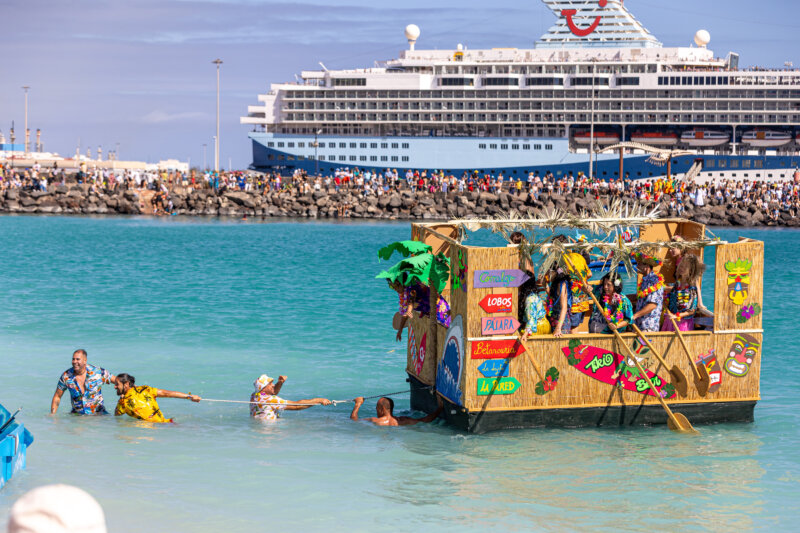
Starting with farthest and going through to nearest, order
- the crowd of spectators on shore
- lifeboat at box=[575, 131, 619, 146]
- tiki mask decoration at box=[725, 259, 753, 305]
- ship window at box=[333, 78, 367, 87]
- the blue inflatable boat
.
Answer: ship window at box=[333, 78, 367, 87] → lifeboat at box=[575, 131, 619, 146] → the crowd of spectators on shore → tiki mask decoration at box=[725, 259, 753, 305] → the blue inflatable boat

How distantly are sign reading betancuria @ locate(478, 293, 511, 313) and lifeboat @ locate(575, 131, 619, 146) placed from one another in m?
73.1

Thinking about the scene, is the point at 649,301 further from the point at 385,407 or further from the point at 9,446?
the point at 9,446

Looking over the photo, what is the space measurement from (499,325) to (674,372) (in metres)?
2.03

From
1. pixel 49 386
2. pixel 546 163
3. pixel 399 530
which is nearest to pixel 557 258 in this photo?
pixel 399 530

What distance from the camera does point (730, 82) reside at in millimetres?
78938

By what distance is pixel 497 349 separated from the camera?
975cm

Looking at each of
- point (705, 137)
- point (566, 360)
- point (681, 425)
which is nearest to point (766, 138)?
point (705, 137)

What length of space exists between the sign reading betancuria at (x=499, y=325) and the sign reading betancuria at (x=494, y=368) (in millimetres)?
289

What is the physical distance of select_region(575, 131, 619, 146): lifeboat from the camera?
265 ft

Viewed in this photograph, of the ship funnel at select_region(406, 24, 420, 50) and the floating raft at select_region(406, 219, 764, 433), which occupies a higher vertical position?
the ship funnel at select_region(406, 24, 420, 50)

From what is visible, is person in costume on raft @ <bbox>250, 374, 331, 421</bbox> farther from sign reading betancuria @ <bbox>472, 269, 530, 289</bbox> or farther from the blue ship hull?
the blue ship hull

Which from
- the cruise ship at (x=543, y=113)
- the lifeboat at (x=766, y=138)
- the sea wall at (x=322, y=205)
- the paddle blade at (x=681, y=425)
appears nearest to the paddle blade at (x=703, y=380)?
the paddle blade at (x=681, y=425)

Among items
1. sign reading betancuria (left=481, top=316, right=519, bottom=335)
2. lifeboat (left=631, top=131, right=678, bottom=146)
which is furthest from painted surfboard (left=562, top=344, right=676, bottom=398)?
lifeboat (left=631, top=131, right=678, bottom=146)

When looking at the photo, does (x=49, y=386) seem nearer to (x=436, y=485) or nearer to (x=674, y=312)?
(x=436, y=485)
